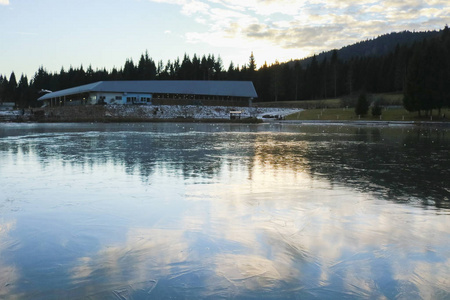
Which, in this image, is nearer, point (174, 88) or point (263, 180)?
point (263, 180)

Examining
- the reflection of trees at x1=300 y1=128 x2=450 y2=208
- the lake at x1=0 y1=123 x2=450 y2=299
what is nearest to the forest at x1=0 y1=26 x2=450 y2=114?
the reflection of trees at x1=300 y1=128 x2=450 y2=208

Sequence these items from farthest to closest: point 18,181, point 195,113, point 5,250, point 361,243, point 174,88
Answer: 1. point 174,88
2. point 195,113
3. point 18,181
4. point 361,243
5. point 5,250

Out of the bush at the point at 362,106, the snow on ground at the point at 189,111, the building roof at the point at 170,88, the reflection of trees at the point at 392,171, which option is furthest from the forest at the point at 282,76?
the reflection of trees at the point at 392,171

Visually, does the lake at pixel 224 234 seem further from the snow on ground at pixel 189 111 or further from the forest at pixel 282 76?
the forest at pixel 282 76

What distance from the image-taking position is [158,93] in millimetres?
79188

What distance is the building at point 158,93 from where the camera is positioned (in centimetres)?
7519

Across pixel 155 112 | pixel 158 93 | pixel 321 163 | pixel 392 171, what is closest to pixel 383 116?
pixel 155 112

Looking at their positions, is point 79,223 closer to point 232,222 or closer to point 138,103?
point 232,222

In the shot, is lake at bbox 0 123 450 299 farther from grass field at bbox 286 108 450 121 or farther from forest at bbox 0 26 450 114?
forest at bbox 0 26 450 114

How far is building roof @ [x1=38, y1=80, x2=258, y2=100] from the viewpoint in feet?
250

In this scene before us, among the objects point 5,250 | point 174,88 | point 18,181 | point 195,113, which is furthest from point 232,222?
point 174,88

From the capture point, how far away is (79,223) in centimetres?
574

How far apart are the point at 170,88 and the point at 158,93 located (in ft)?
9.92

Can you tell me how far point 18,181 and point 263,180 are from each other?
5873 mm
